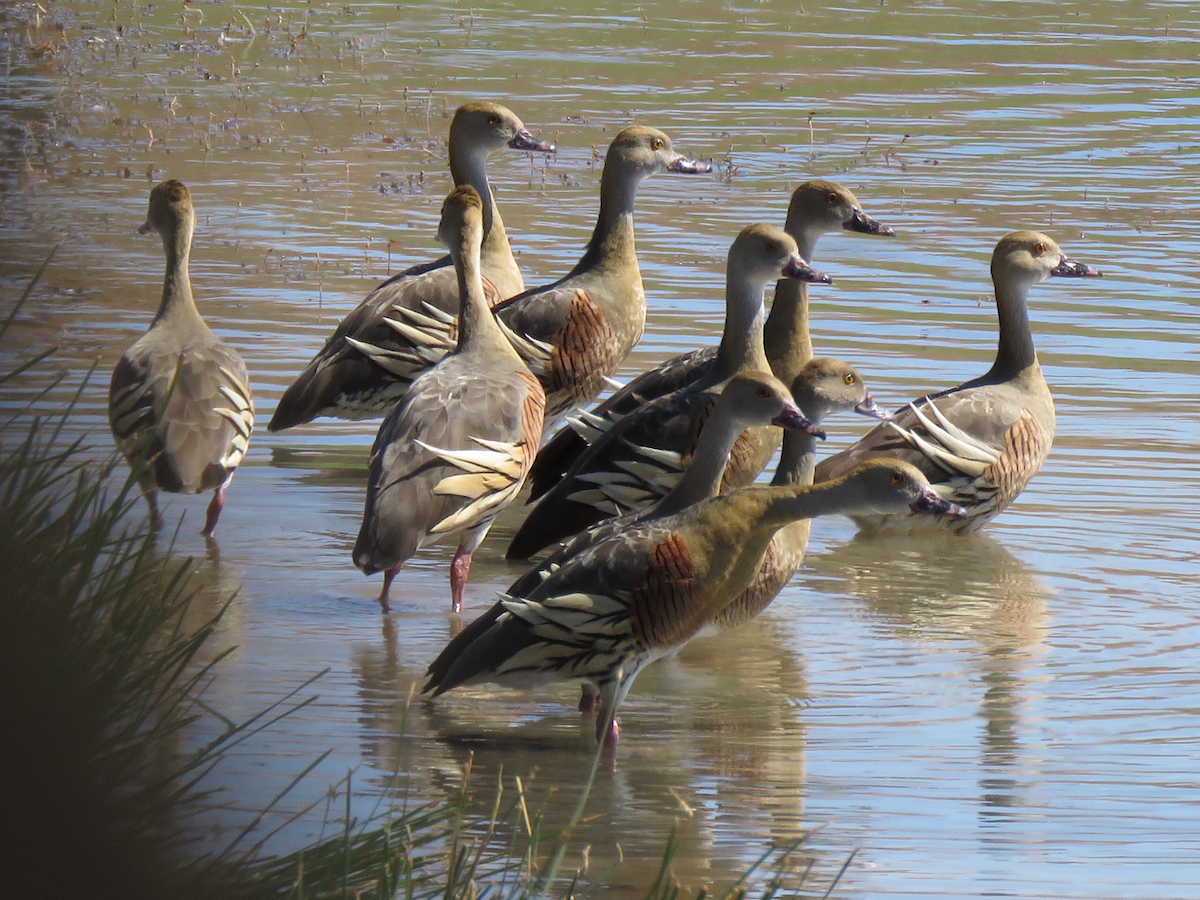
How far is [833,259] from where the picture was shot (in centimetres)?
1329

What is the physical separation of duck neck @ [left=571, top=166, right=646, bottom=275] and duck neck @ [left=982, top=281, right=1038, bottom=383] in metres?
2.07

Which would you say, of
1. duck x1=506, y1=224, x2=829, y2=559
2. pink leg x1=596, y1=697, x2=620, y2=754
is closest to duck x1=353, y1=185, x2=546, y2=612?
duck x1=506, y1=224, x2=829, y2=559

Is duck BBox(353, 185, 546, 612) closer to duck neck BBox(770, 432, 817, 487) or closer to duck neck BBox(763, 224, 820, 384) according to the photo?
duck neck BBox(770, 432, 817, 487)

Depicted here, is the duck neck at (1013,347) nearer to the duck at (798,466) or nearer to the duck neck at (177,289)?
the duck at (798,466)

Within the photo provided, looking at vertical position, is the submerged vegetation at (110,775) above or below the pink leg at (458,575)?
above

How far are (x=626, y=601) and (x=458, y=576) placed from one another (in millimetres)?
1712

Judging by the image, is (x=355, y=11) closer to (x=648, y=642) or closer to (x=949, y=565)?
(x=949, y=565)

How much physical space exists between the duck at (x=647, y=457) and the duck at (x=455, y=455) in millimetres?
266

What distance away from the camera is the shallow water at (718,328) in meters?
5.11

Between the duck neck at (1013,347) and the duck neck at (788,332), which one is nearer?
the duck neck at (788,332)

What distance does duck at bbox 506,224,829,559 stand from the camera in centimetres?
715

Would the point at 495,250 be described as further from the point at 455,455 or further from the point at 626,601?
the point at 626,601

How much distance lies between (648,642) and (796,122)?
44.8 ft

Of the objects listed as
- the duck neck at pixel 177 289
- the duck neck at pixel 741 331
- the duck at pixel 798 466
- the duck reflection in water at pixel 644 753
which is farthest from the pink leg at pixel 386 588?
the duck neck at pixel 177 289
